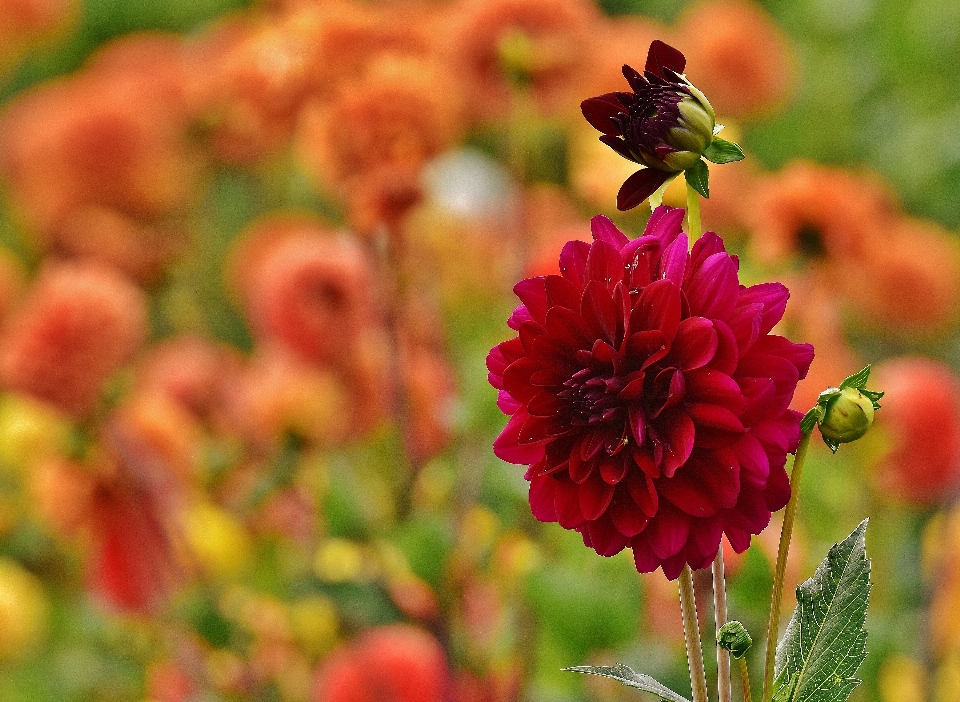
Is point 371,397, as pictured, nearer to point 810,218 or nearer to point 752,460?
point 810,218

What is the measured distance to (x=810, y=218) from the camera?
0.60m

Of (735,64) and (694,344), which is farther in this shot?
(735,64)

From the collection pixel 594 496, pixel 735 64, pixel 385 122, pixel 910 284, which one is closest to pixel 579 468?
pixel 594 496

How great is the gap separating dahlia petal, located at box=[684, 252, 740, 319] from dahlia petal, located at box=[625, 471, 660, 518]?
0.04 m

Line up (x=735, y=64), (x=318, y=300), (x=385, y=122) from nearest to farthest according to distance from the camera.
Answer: (x=385, y=122), (x=318, y=300), (x=735, y=64)

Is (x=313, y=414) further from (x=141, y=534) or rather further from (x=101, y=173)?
(x=101, y=173)

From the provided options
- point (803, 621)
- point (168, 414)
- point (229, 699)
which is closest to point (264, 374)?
point (168, 414)

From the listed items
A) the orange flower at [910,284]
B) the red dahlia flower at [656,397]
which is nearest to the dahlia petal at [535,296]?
the red dahlia flower at [656,397]

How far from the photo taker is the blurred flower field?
580 mm

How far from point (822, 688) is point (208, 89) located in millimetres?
659

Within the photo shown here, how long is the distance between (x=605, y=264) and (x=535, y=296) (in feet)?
0.06

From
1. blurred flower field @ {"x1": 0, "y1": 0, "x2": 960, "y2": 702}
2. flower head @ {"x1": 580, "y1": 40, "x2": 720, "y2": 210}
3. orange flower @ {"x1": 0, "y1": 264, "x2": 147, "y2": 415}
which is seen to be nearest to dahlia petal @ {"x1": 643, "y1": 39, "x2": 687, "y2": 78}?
flower head @ {"x1": 580, "y1": 40, "x2": 720, "y2": 210}

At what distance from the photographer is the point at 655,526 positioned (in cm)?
24

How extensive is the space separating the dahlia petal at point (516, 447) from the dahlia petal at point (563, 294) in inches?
1.0
